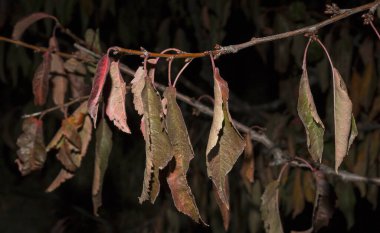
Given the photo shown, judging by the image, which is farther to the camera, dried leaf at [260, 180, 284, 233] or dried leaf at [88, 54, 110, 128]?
dried leaf at [260, 180, 284, 233]

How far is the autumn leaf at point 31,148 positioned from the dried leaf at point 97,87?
395mm

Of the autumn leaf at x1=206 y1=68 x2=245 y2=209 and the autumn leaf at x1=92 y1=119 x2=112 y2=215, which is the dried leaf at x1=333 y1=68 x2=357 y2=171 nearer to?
the autumn leaf at x1=206 y1=68 x2=245 y2=209

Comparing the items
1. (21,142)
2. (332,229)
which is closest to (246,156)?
(21,142)

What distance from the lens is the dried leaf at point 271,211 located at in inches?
40.3

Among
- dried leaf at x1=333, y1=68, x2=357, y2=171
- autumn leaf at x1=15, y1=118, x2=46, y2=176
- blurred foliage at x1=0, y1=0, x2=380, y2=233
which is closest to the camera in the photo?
dried leaf at x1=333, y1=68, x2=357, y2=171

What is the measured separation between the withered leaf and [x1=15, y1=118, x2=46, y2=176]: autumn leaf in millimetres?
430

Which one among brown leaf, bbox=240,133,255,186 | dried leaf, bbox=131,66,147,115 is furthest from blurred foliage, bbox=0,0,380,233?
dried leaf, bbox=131,66,147,115

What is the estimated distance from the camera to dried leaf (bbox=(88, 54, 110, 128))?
0.73 meters

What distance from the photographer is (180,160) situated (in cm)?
74

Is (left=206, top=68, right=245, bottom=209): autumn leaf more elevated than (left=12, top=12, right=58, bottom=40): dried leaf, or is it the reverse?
(left=12, top=12, right=58, bottom=40): dried leaf

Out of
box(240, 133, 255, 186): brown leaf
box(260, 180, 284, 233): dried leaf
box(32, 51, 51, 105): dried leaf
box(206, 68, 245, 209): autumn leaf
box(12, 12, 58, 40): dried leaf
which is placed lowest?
box(260, 180, 284, 233): dried leaf

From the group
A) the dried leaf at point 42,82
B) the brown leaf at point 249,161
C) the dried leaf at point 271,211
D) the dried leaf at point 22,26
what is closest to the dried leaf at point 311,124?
the dried leaf at point 271,211

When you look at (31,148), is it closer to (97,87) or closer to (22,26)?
(22,26)

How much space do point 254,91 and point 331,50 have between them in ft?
3.12
